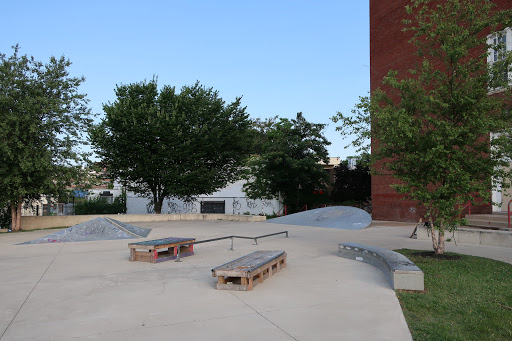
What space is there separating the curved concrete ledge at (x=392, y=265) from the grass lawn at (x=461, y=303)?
20 cm

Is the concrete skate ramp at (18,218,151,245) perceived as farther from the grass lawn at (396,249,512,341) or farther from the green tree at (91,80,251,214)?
the grass lawn at (396,249,512,341)

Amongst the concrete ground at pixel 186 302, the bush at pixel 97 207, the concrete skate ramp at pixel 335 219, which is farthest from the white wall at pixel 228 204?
the concrete ground at pixel 186 302

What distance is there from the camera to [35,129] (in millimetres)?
19391

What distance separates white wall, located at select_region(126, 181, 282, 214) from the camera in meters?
43.0

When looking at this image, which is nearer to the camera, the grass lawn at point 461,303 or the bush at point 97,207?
the grass lawn at point 461,303

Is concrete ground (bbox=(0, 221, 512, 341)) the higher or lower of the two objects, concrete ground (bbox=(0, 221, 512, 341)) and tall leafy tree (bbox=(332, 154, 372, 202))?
the lower

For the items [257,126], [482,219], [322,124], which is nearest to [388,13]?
[322,124]

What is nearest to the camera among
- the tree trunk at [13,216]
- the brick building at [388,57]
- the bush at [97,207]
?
the tree trunk at [13,216]

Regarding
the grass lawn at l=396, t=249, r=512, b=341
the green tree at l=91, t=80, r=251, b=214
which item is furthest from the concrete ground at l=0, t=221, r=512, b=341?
the green tree at l=91, t=80, r=251, b=214

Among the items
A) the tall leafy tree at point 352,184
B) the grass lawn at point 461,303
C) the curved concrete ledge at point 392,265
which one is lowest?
the grass lawn at point 461,303

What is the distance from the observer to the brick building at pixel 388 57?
25547 mm

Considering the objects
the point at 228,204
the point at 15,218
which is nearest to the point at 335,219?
the point at 15,218

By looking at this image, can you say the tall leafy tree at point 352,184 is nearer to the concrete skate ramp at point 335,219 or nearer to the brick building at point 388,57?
the brick building at point 388,57

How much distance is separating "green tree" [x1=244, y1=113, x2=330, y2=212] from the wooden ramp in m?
25.9
